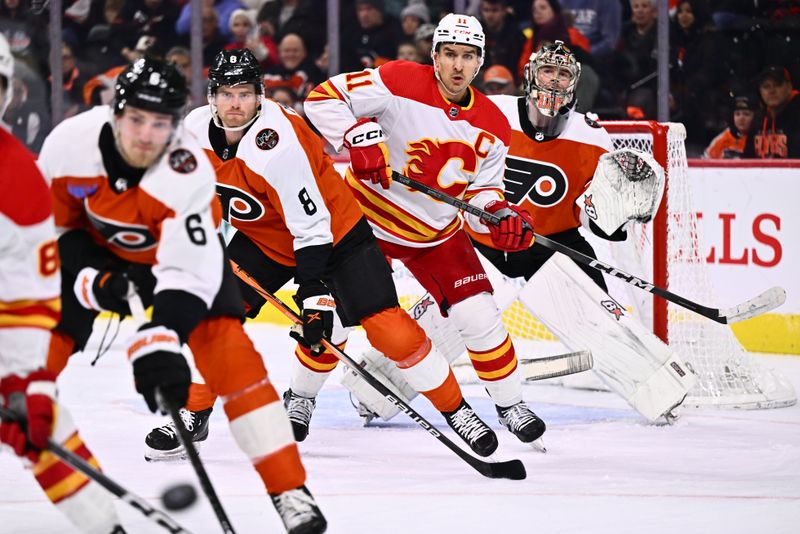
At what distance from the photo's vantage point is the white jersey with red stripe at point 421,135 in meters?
3.67

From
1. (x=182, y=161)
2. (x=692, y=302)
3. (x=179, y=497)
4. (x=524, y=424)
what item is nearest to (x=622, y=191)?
(x=692, y=302)

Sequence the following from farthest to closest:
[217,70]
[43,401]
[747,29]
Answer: [747,29] < [217,70] < [43,401]

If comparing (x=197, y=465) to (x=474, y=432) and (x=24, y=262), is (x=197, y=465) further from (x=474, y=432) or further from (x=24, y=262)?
(x=474, y=432)

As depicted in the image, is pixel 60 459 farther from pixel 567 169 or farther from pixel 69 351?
pixel 567 169

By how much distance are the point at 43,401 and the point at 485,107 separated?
185cm

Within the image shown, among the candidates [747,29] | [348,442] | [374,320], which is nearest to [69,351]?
[374,320]

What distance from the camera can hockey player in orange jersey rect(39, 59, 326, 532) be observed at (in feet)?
7.66

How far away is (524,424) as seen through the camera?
361 cm

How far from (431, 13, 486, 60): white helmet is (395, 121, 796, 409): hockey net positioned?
1094 mm

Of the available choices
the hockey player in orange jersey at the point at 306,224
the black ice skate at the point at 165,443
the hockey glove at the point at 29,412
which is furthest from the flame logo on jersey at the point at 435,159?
the hockey glove at the point at 29,412

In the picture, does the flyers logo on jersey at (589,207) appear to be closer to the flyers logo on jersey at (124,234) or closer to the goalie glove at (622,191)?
the goalie glove at (622,191)

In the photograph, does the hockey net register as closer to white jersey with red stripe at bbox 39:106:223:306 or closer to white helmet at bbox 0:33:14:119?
white jersey with red stripe at bbox 39:106:223:306

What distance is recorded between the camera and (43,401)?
7.17 ft

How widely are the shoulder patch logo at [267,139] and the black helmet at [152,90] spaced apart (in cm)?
86
